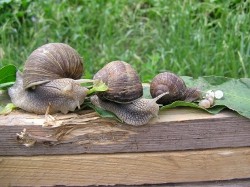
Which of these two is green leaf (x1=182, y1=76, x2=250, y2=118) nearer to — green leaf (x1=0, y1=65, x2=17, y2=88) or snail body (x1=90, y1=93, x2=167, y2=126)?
snail body (x1=90, y1=93, x2=167, y2=126)

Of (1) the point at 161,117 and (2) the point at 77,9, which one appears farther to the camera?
(2) the point at 77,9

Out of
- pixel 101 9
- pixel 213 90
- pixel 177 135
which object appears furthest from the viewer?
pixel 101 9

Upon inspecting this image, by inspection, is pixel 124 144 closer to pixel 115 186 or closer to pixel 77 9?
pixel 115 186

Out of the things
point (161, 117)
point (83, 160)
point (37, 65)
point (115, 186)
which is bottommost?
point (115, 186)

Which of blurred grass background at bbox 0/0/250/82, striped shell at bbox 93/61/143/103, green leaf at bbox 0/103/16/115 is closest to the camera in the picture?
striped shell at bbox 93/61/143/103

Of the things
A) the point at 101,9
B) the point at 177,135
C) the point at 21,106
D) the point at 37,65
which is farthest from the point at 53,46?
the point at 101,9

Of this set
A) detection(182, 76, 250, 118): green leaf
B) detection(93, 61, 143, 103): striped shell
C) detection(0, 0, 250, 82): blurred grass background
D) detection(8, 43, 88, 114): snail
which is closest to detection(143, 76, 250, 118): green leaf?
detection(182, 76, 250, 118): green leaf

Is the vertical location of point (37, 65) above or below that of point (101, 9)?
above

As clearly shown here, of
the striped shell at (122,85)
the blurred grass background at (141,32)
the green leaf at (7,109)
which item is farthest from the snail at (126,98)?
the blurred grass background at (141,32)
